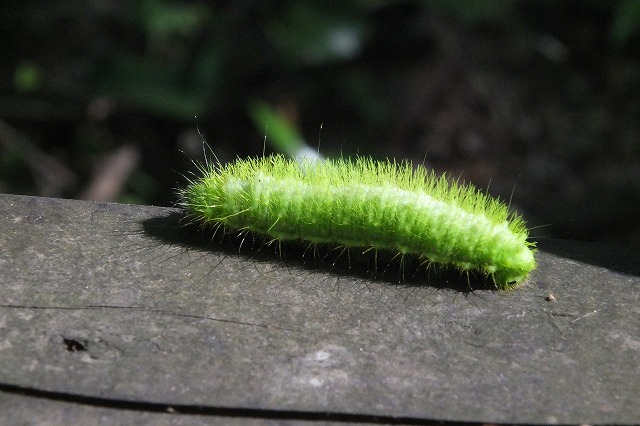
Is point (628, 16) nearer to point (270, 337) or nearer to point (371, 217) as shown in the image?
point (371, 217)

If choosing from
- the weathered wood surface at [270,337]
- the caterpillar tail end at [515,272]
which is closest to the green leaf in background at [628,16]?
the weathered wood surface at [270,337]

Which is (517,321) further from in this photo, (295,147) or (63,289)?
(295,147)

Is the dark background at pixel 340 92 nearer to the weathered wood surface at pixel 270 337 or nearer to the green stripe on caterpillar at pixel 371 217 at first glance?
the green stripe on caterpillar at pixel 371 217

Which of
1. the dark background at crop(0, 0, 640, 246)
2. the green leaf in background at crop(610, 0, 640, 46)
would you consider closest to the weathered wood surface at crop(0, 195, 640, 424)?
the dark background at crop(0, 0, 640, 246)

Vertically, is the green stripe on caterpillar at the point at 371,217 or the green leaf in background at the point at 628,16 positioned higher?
the green leaf in background at the point at 628,16

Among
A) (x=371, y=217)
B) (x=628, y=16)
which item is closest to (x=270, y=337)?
(x=371, y=217)
